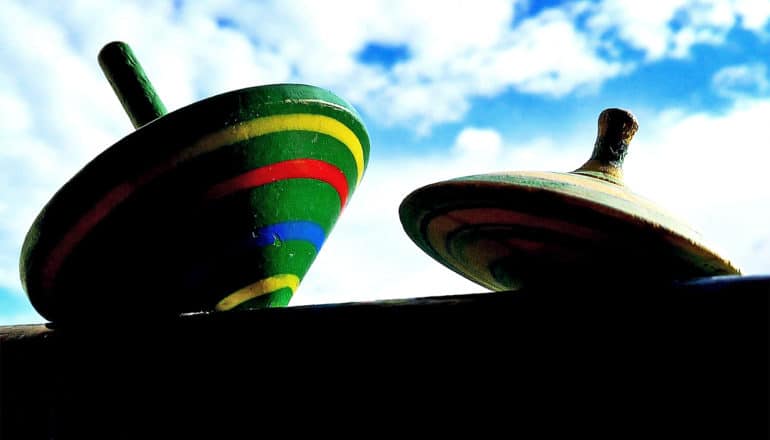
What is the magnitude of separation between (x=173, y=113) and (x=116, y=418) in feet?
1.03

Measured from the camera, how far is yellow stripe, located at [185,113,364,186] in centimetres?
59

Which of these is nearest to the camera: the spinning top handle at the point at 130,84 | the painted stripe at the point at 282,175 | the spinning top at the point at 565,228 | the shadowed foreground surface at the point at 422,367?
the shadowed foreground surface at the point at 422,367

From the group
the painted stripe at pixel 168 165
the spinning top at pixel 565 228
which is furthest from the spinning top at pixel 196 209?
the spinning top at pixel 565 228

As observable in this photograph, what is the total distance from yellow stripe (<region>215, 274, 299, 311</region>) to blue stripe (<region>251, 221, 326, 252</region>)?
0.16ft

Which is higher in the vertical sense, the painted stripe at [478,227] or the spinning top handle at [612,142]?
the spinning top handle at [612,142]

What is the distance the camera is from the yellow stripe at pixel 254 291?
68 cm

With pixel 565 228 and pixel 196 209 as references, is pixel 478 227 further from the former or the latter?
pixel 196 209

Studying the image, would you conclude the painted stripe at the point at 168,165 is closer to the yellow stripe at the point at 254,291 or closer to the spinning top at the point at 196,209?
the spinning top at the point at 196,209

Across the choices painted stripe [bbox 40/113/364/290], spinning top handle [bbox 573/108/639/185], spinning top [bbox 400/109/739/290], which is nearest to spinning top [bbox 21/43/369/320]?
painted stripe [bbox 40/113/364/290]

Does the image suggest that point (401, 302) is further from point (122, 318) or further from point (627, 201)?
point (122, 318)

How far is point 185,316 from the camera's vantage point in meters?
0.61

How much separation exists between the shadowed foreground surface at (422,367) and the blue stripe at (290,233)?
0.10 metres

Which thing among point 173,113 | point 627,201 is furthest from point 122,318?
point 627,201

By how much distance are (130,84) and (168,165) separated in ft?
0.89
